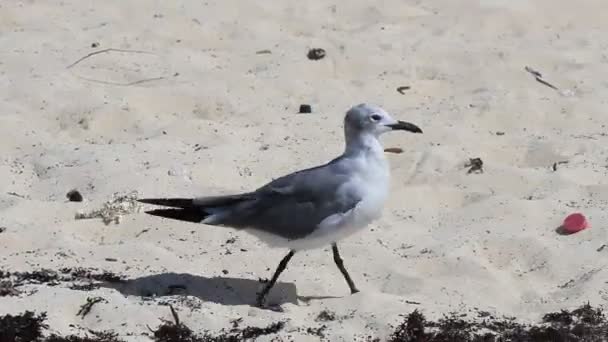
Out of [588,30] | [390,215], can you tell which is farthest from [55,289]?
[588,30]

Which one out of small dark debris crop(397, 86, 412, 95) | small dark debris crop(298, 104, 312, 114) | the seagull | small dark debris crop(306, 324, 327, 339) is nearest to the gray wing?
the seagull

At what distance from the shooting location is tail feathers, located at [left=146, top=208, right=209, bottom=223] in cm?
462

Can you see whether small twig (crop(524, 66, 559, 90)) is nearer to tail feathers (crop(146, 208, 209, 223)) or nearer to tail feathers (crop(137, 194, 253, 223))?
tail feathers (crop(137, 194, 253, 223))

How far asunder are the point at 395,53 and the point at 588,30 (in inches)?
51.0

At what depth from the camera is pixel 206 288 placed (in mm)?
4742

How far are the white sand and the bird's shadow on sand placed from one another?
14mm

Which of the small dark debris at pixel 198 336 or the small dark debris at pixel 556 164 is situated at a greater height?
the small dark debris at pixel 198 336

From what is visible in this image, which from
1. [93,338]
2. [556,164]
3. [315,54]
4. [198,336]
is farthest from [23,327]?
[315,54]

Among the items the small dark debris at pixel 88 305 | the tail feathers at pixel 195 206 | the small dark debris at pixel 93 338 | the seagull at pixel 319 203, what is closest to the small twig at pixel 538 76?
the seagull at pixel 319 203

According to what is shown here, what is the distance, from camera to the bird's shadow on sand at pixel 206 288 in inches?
184

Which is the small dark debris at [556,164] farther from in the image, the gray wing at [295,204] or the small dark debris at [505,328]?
the gray wing at [295,204]

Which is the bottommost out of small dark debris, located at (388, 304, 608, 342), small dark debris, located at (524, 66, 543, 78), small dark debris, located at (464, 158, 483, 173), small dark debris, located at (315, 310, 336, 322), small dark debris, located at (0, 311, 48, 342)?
small dark debris, located at (524, 66, 543, 78)

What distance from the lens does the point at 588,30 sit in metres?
7.66

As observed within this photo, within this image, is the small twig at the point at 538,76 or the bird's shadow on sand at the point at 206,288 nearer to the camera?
the bird's shadow on sand at the point at 206,288
